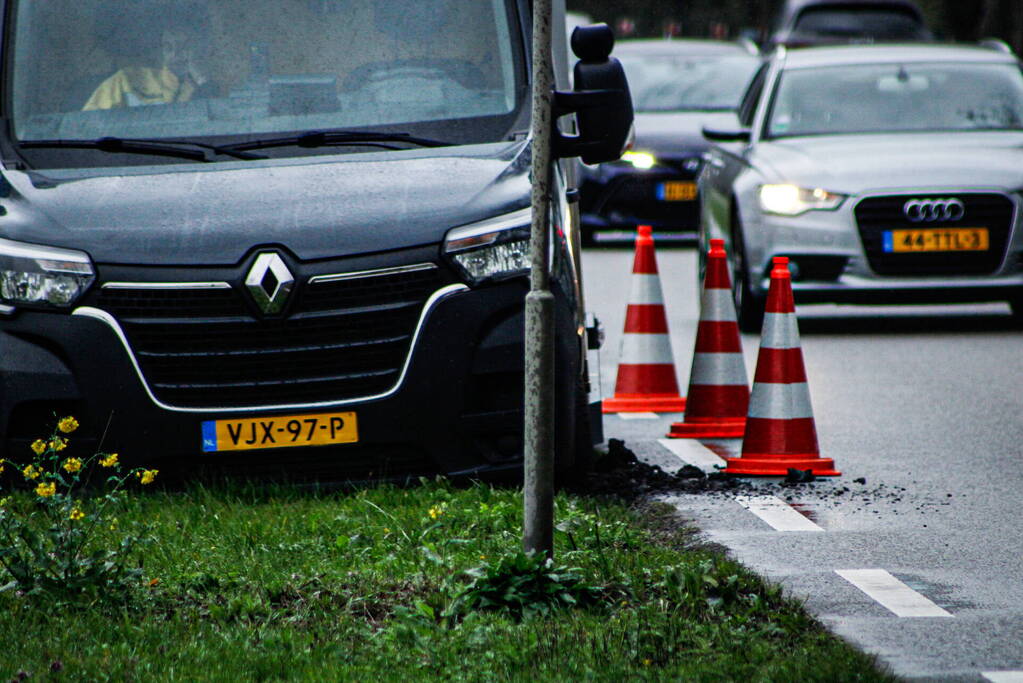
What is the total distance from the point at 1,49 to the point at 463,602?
3.47 m

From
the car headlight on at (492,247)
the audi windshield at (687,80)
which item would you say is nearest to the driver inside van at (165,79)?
the car headlight on at (492,247)

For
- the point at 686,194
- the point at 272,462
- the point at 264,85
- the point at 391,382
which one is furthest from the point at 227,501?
the point at 686,194

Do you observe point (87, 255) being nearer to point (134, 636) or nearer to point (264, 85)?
point (264, 85)

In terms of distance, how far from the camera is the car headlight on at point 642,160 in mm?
20562

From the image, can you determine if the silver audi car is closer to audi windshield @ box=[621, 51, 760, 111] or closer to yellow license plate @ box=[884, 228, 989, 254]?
yellow license plate @ box=[884, 228, 989, 254]

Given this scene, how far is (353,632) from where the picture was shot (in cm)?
534

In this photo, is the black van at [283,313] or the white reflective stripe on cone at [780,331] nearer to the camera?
the black van at [283,313]

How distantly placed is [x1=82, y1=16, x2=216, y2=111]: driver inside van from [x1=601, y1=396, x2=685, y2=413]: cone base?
3.21 meters

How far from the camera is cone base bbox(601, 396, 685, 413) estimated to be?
10258mm

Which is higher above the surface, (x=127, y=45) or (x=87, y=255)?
(x=127, y=45)

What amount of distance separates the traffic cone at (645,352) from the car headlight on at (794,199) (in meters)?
2.91

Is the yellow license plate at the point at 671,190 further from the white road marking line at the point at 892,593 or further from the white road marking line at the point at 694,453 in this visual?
the white road marking line at the point at 892,593

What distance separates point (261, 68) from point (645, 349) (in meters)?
3.12

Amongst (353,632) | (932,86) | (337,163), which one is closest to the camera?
(353,632)
